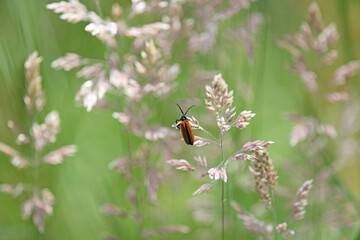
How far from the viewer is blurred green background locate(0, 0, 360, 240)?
1569 mm

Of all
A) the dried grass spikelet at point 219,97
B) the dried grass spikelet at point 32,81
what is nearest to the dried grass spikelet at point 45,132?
the dried grass spikelet at point 32,81

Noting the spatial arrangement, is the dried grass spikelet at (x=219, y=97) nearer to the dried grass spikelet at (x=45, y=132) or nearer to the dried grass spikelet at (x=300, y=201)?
the dried grass spikelet at (x=300, y=201)

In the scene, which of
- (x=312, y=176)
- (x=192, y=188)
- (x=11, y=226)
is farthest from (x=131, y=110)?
(x=192, y=188)

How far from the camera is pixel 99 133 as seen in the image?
98.7 inches

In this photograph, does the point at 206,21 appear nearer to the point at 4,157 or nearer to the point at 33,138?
the point at 33,138

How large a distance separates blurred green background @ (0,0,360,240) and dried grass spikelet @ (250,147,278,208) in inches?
11.7

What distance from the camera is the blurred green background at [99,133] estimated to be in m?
1.57

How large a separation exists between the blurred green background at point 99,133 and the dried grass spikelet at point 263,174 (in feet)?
0.97

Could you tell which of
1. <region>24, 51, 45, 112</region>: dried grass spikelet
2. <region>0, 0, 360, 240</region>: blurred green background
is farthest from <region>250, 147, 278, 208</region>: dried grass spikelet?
<region>24, 51, 45, 112</region>: dried grass spikelet

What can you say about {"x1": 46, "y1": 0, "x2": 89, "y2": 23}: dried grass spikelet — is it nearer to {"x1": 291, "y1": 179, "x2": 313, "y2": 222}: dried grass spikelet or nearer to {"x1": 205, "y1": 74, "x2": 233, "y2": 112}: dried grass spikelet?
{"x1": 205, "y1": 74, "x2": 233, "y2": 112}: dried grass spikelet

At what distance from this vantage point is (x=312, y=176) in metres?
1.78

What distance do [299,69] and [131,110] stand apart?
511mm

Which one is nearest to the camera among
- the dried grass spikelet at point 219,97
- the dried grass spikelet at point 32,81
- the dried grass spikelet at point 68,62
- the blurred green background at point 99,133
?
the dried grass spikelet at point 219,97

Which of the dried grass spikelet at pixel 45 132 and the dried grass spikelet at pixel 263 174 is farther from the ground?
the dried grass spikelet at pixel 45 132
